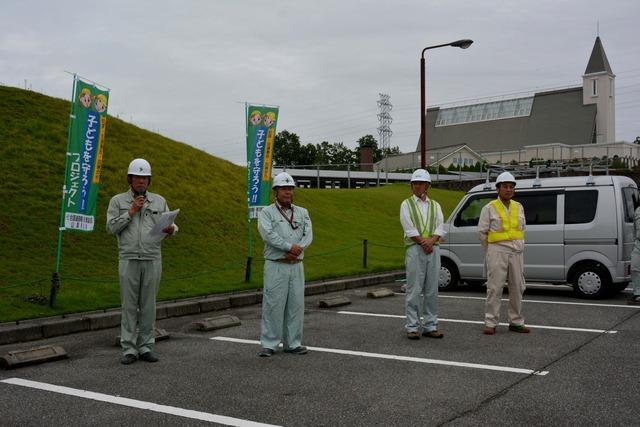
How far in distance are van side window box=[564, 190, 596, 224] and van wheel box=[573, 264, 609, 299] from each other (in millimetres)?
840

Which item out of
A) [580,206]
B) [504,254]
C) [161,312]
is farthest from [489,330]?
[161,312]

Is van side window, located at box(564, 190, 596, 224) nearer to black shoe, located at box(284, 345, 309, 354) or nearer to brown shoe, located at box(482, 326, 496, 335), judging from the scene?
brown shoe, located at box(482, 326, 496, 335)

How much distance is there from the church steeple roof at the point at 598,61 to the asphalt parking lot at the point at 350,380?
282ft

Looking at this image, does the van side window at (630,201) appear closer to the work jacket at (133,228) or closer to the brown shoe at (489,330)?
the brown shoe at (489,330)

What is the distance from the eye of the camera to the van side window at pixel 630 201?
10.6m

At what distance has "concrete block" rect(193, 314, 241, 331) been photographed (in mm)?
8005

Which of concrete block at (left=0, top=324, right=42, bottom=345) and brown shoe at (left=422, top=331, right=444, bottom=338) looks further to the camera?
brown shoe at (left=422, top=331, right=444, bottom=338)

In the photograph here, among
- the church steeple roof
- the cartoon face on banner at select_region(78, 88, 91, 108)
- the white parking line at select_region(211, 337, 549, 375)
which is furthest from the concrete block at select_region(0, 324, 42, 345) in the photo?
the church steeple roof

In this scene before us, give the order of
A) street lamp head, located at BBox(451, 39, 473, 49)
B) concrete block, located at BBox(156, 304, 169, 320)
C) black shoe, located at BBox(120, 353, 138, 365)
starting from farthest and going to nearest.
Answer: street lamp head, located at BBox(451, 39, 473, 49) < concrete block, located at BBox(156, 304, 169, 320) < black shoe, located at BBox(120, 353, 138, 365)

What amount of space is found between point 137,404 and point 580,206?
8718 mm

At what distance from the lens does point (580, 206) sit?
1080 centimetres

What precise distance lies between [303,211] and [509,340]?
113 inches

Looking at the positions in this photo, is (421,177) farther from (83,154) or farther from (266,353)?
(83,154)

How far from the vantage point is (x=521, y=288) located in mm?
7758
